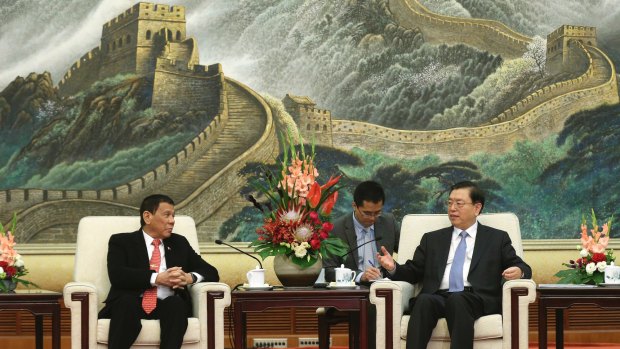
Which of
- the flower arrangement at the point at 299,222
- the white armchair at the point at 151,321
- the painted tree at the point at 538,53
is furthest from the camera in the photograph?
the painted tree at the point at 538,53

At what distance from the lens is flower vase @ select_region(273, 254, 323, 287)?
5.70 metres

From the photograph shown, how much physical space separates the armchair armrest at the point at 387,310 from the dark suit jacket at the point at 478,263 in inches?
13.1

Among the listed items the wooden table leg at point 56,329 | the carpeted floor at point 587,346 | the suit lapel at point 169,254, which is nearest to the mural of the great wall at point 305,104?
the carpeted floor at point 587,346

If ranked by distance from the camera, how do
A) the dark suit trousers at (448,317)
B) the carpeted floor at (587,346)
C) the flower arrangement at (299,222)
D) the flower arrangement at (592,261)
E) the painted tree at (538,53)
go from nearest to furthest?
the dark suit trousers at (448,317) → the flower arrangement at (299,222) → the flower arrangement at (592,261) → the carpeted floor at (587,346) → the painted tree at (538,53)

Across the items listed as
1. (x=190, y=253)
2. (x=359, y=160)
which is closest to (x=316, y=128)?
(x=359, y=160)

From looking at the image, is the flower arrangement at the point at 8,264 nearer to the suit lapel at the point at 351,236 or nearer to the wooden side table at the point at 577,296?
the suit lapel at the point at 351,236

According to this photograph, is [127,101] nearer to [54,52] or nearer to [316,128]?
[54,52]

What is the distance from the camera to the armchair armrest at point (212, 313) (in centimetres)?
547

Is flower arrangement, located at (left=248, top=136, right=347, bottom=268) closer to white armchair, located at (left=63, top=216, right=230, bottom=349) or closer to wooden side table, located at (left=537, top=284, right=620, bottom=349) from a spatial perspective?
white armchair, located at (left=63, top=216, right=230, bottom=349)

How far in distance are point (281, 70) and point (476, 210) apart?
2.42m

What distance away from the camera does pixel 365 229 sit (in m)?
6.23

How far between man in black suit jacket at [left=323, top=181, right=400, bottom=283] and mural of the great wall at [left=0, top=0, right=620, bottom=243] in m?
1.43

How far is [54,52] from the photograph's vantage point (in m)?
7.73

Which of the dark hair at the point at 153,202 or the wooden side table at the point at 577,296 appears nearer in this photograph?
the wooden side table at the point at 577,296
